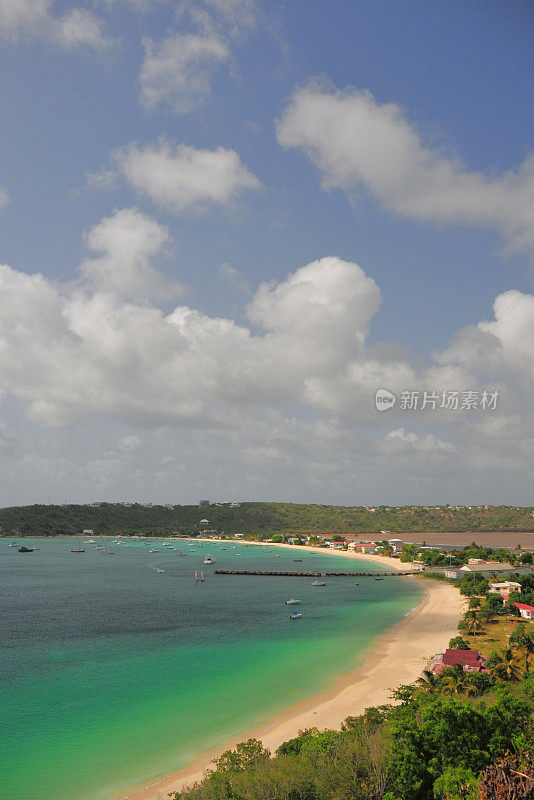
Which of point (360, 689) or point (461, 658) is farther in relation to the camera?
point (461, 658)

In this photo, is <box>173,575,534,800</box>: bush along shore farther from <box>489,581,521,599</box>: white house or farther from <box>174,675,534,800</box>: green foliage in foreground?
<box>489,581,521,599</box>: white house

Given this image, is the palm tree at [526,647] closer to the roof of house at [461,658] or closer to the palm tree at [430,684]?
the roof of house at [461,658]

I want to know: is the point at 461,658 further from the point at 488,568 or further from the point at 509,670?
A: the point at 488,568

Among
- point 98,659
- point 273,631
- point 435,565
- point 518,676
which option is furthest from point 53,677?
point 435,565

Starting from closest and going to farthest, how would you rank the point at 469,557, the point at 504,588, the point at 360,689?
1. the point at 360,689
2. the point at 504,588
3. the point at 469,557

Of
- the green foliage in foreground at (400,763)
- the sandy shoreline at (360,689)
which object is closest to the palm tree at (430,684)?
the sandy shoreline at (360,689)

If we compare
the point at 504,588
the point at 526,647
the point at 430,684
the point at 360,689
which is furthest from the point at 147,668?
the point at 504,588

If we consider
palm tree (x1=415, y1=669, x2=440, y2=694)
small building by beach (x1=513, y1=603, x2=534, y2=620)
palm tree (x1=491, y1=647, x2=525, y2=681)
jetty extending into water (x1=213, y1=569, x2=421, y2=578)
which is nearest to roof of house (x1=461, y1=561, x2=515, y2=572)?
jetty extending into water (x1=213, y1=569, x2=421, y2=578)
